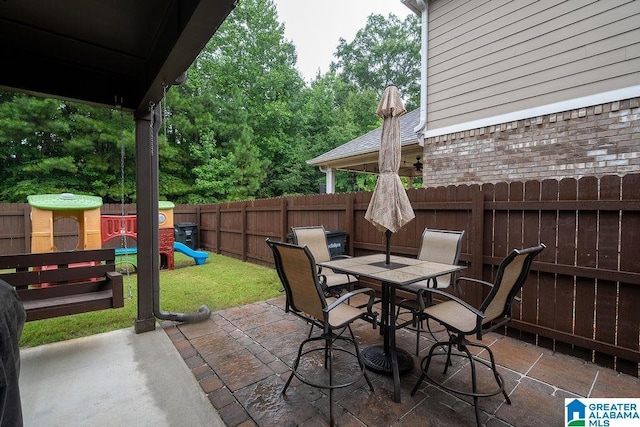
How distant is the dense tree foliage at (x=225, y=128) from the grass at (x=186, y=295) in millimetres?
5747

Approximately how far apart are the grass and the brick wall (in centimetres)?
414

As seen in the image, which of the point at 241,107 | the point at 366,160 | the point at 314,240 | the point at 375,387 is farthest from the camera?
the point at 241,107

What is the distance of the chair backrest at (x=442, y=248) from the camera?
3.33 m

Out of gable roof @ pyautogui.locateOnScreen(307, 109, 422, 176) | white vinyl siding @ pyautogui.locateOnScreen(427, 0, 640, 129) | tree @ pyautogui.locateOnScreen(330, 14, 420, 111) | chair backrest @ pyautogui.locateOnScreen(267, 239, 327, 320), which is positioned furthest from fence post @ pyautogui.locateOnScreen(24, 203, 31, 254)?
tree @ pyautogui.locateOnScreen(330, 14, 420, 111)

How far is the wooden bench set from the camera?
2.81 meters

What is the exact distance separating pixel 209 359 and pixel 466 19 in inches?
269

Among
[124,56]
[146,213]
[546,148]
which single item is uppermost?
[124,56]

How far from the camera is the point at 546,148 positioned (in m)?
4.55

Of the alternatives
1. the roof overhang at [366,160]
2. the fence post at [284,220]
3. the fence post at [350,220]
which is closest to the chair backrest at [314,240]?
the fence post at [350,220]

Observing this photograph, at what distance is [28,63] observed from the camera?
2.80 metres

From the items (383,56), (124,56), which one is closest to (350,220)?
(124,56)

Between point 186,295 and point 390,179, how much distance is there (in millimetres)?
3829

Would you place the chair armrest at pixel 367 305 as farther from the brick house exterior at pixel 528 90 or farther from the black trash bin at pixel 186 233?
the black trash bin at pixel 186 233

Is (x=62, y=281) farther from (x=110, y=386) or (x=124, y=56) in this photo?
(x=124, y=56)
